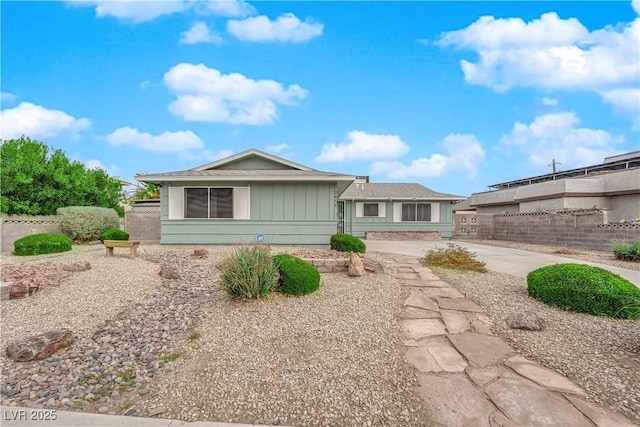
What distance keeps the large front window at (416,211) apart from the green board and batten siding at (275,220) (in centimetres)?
839

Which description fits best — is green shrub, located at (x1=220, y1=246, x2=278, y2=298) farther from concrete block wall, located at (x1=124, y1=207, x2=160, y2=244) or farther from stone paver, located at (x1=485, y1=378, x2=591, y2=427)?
concrete block wall, located at (x1=124, y1=207, x2=160, y2=244)

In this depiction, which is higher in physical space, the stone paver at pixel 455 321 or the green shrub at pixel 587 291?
the green shrub at pixel 587 291

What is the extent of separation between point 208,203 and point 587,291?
1029cm

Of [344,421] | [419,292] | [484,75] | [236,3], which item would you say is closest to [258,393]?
[344,421]

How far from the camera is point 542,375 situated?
2.69 metres

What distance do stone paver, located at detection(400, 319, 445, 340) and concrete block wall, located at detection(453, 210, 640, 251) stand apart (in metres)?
11.2

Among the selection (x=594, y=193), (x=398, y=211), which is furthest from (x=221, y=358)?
(x=594, y=193)

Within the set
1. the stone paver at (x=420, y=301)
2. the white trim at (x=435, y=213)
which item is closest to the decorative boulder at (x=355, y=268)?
the stone paver at (x=420, y=301)

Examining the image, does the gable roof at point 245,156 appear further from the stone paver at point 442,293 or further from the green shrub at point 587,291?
the green shrub at point 587,291

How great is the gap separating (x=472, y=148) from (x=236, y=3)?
47.2 feet

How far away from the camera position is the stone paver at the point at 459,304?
14.4ft

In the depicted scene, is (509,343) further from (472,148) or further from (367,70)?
(472,148)

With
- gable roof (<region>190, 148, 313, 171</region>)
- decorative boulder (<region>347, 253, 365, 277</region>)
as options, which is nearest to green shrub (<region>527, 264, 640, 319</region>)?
decorative boulder (<region>347, 253, 365, 277</region>)

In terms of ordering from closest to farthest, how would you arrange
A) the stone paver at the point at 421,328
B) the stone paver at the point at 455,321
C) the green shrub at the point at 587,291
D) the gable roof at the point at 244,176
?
the stone paver at the point at 421,328 < the stone paver at the point at 455,321 < the green shrub at the point at 587,291 < the gable roof at the point at 244,176
